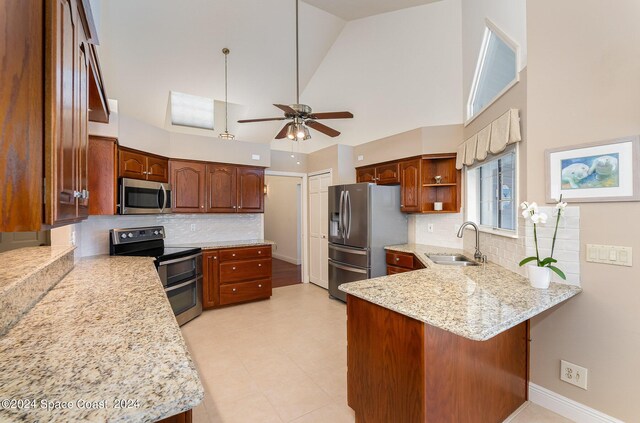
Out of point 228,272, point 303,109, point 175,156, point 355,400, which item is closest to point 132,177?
point 175,156

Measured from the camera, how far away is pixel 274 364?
262 cm

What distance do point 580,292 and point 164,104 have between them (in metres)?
5.84

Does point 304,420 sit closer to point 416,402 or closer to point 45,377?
point 416,402

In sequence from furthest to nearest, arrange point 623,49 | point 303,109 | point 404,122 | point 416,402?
1. point 404,122
2. point 303,109
3. point 623,49
4. point 416,402

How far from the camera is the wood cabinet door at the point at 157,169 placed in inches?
139

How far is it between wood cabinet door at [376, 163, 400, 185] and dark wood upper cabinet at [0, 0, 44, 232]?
3.80m

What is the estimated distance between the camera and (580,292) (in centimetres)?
188

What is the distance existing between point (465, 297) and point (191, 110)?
5.43 metres

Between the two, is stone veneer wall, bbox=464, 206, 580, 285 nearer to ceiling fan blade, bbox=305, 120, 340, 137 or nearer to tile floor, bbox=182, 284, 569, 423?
tile floor, bbox=182, 284, 569, 423

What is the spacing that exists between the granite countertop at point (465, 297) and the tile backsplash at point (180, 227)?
122 inches

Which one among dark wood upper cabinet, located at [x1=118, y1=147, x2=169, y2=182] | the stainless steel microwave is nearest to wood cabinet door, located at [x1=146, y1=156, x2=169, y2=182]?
dark wood upper cabinet, located at [x1=118, y1=147, x2=169, y2=182]

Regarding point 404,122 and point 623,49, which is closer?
point 623,49

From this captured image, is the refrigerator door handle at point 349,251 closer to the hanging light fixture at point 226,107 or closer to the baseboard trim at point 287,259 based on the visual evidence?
the hanging light fixture at point 226,107

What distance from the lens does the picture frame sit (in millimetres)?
1652
